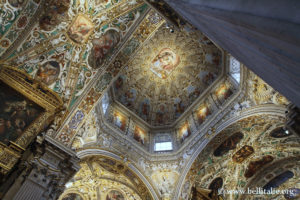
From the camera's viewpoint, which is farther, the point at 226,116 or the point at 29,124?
the point at 226,116

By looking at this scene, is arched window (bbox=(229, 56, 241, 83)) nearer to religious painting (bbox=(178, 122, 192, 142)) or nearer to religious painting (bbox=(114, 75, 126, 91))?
religious painting (bbox=(178, 122, 192, 142))

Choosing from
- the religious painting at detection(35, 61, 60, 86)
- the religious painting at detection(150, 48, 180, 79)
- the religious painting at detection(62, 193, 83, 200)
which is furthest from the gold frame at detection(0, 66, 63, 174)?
the religious painting at detection(150, 48, 180, 79)

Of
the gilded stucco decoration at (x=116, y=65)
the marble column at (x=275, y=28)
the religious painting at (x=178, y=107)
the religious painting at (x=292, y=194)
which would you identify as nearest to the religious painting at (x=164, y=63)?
the religious painting at (x=178, y=107)

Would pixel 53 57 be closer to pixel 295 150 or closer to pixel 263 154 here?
pixel 263 154

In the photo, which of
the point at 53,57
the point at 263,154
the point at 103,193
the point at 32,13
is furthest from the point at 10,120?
the point at 263,154

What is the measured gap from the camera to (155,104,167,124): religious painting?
15784mm

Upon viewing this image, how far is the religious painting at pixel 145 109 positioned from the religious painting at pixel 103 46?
21.0 feet

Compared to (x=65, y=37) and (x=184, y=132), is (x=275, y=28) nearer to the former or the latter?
(x=65, y=37)

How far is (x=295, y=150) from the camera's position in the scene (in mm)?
11047

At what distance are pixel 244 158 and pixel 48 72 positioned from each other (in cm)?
1074

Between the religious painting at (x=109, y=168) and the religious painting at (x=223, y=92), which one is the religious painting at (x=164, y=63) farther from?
the religious painting at (x=109, y=168)

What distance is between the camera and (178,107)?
52.3ft

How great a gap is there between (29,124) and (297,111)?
29.3 ft

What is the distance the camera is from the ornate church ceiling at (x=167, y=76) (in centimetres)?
1491
